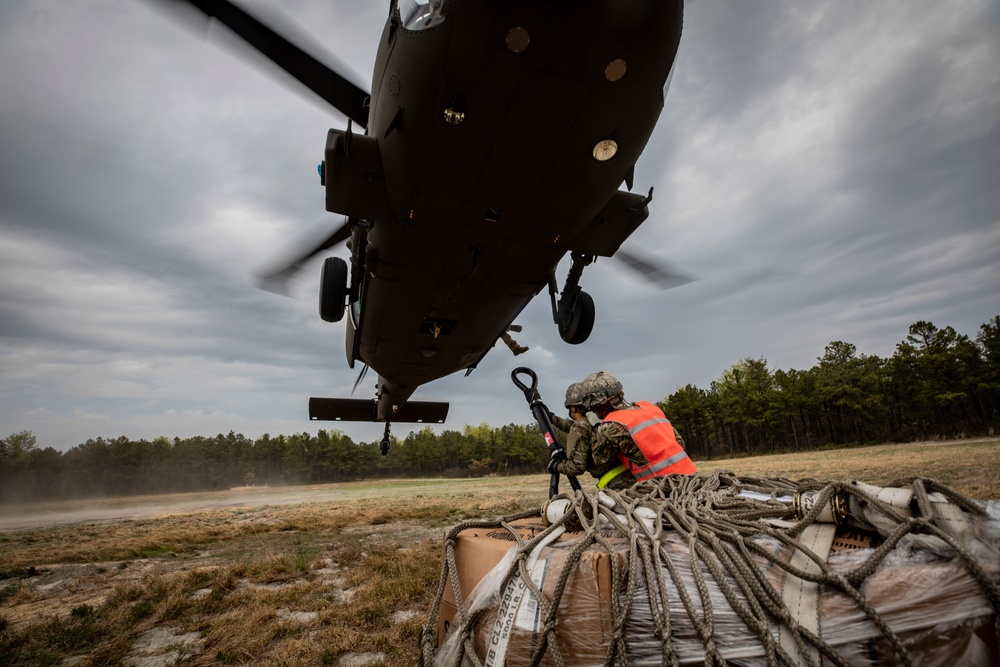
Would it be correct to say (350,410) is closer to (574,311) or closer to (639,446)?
(574,311)

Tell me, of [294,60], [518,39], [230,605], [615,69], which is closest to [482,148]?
[518,39]

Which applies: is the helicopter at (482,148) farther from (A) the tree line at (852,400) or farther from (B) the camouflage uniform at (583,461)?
(A) the tree line at (852,400)

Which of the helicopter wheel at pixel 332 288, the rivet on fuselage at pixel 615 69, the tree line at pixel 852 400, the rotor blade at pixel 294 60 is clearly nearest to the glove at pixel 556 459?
the rivet on fuselage at pixel 615 69

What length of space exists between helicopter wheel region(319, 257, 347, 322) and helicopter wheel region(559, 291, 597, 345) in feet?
11.6

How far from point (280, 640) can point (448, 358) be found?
527 centimetres

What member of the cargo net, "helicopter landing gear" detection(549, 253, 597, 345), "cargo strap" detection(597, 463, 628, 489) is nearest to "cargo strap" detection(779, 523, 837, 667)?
the cargo net

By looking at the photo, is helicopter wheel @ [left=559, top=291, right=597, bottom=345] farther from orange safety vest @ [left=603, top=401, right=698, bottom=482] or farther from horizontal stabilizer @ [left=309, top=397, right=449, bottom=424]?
horizontal stabilizer @ [left=309, top=397, right=449, bottom=424]

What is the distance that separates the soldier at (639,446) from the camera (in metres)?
2.84

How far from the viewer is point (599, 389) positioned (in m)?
3.55

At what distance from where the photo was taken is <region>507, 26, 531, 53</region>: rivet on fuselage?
3.27 meters

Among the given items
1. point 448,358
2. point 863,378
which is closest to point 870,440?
point 863,378

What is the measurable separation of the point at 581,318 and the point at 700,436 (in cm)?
5095

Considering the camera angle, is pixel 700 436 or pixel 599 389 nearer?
pixel 599 389

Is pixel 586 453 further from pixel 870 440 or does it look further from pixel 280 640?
pixel 870 440
